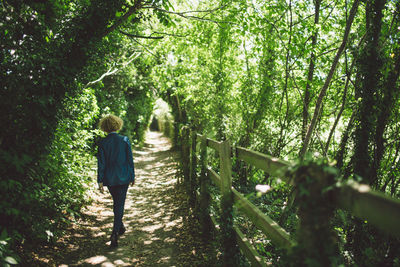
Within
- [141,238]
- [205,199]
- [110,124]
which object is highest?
[110,124]

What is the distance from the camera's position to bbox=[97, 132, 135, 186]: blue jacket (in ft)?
14.0

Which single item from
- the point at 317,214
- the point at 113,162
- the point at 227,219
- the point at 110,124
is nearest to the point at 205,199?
the point at 227,219

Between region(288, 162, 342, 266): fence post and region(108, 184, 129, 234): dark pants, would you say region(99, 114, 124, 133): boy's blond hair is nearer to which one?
region(108, 184, 129, 234): dark pants

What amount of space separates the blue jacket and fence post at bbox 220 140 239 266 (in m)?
1.92

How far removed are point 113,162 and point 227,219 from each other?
2.21m

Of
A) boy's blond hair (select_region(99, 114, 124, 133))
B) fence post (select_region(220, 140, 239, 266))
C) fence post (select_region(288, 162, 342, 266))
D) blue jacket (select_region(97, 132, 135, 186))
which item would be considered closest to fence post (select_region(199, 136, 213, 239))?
fence post (select_region(220, 140, 239, 266))

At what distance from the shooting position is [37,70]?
3424 millimetres

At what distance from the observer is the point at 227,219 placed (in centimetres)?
315

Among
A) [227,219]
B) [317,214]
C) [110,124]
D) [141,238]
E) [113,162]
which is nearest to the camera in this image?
[317,214]

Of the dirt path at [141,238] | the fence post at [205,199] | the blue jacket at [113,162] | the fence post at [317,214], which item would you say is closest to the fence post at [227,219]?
the dirt path at [141,238]

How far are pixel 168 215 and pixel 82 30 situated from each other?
13.4 feet

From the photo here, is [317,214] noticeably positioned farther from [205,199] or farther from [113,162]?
[113,162]

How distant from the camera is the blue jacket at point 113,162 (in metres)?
4.27

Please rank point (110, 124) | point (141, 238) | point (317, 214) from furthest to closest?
point (141, 238)
point (110, 124)
point (317, 214)
